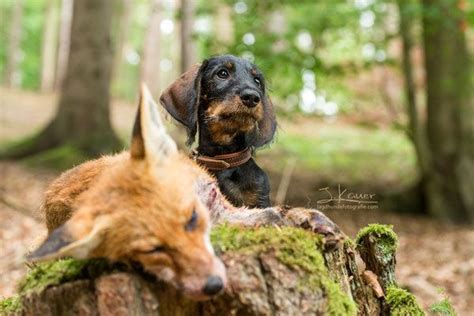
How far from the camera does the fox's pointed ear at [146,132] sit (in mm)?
2941

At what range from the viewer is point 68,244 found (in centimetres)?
261

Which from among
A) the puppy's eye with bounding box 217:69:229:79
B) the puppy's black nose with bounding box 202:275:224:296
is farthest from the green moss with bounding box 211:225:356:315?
the puppy's eye with bounding box 217:69:229:79

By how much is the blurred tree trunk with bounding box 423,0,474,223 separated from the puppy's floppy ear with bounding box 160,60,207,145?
8.85 metres

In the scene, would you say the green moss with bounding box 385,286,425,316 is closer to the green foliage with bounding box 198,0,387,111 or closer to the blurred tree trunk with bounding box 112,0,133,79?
the green foliage with bounding box 198,0,387,111

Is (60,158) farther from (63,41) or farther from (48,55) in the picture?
(48,55)

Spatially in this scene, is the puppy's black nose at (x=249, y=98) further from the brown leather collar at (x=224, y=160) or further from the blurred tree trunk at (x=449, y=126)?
the blurred tree trunk at (x=449, y=126)

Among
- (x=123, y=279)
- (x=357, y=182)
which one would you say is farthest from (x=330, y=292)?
(x=357, y=182)

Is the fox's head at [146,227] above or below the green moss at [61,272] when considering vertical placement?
above

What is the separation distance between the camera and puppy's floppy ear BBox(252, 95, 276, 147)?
5.04m

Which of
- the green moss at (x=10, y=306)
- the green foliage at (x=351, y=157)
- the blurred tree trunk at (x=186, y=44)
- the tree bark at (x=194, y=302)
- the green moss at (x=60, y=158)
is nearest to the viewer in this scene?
the tree bark at (x=194, y=302)

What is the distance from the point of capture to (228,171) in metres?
4.79

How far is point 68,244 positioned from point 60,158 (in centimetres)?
1020

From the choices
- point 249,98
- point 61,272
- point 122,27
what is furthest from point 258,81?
point 122,27

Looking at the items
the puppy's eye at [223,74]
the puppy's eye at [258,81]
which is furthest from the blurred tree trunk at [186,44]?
the puppy's eye at [223,74]
